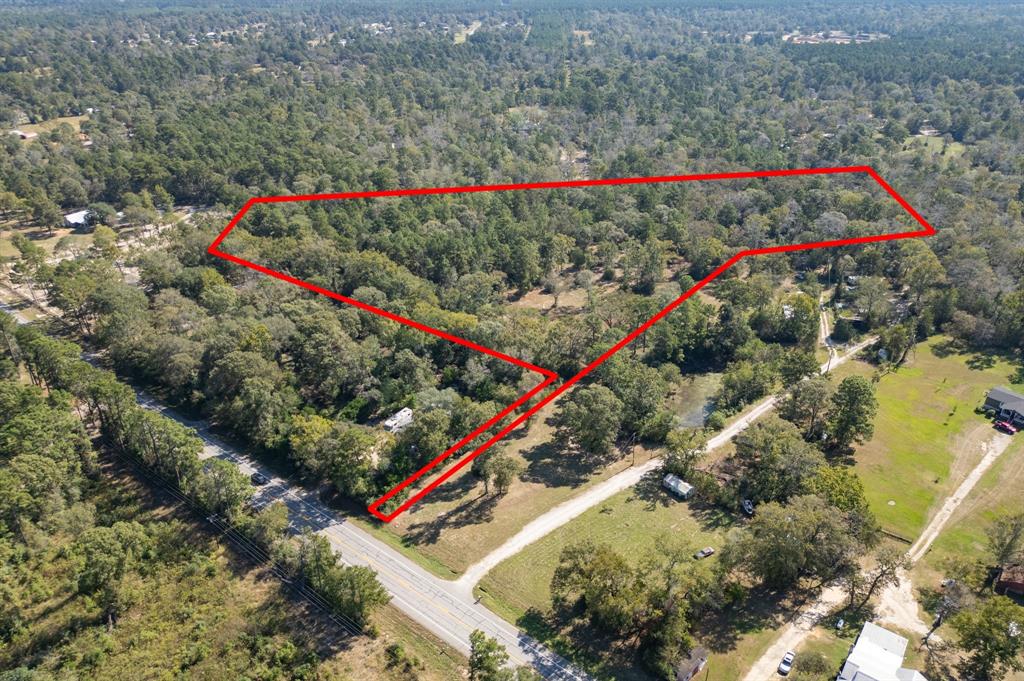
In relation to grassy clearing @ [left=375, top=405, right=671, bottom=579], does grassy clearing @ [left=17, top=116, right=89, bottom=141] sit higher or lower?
higher

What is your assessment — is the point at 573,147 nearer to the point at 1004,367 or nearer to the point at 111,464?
the point at 1004,367

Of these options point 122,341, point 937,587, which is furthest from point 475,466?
point 122,341

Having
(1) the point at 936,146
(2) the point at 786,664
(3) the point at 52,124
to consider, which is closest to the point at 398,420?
(2) the point at 786,664

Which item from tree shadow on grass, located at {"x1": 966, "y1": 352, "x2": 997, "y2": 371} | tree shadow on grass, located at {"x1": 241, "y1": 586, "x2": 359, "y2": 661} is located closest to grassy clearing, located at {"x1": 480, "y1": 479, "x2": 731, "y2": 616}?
tree shadow on grass, located at {"x1": 241, "y1": 586, "x2": 359, "y2": 661}

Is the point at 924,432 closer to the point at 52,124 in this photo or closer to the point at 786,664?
the point at 786,664

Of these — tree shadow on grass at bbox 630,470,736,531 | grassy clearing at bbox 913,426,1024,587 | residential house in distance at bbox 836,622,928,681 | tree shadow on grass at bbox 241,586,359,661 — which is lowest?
tree shadow on grass at bbox 630,470,736,531

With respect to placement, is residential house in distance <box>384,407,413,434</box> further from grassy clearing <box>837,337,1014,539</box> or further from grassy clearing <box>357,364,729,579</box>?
grassy clearing <box>837,337,1014,539</box>

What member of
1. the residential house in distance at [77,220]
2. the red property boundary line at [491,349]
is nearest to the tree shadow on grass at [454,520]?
the red property boundary line at [491,349]

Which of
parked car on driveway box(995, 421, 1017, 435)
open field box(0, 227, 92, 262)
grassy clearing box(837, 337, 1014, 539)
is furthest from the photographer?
open field box(0, 227, 92, 262)
